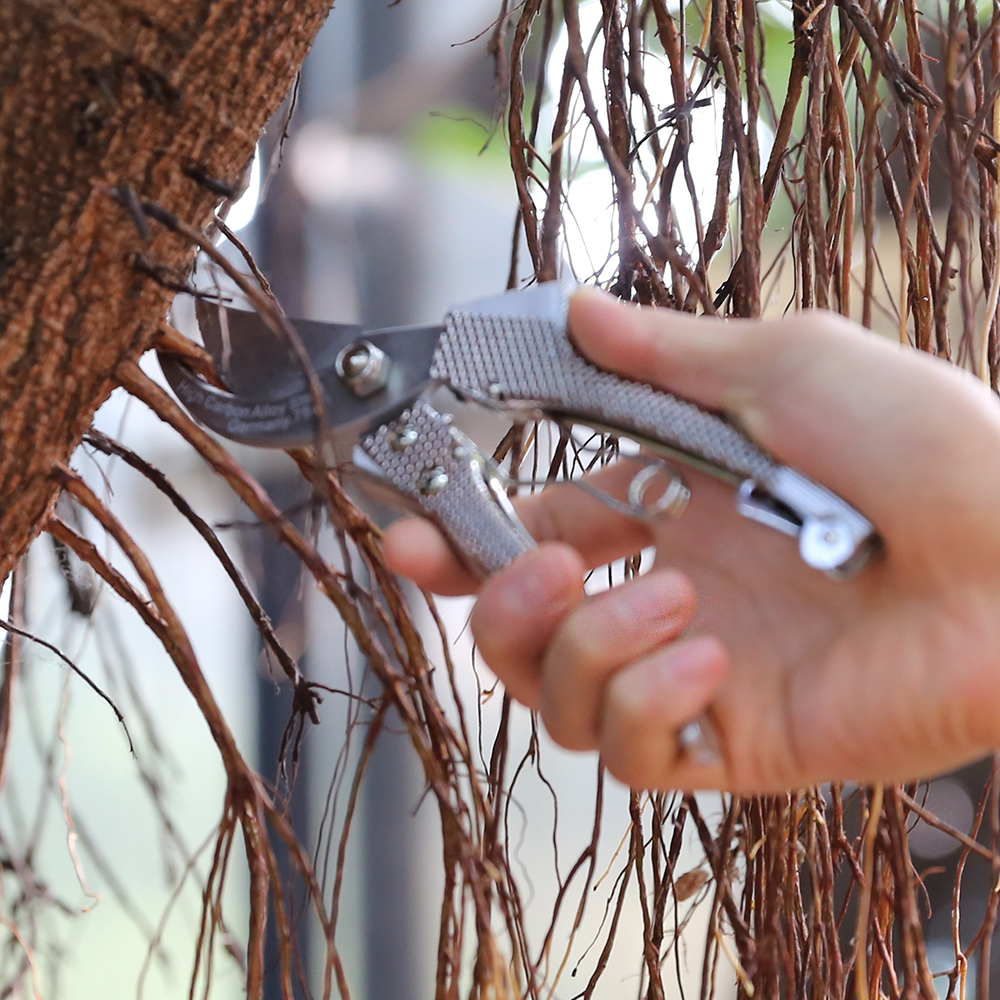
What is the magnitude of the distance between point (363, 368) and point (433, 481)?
7 centimetres

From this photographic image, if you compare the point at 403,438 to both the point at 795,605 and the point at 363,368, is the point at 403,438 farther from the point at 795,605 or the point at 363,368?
the point at 795,605

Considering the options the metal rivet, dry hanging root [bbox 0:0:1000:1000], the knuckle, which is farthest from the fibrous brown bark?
the knuckle

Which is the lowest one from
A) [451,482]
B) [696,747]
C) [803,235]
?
[696,747]

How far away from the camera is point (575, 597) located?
45 centimetres

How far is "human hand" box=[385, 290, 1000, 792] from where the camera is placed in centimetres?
41

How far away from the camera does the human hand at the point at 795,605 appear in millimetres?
Answer: 408

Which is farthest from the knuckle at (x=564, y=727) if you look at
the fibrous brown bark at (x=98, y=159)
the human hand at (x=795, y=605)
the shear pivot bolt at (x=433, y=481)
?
the fibrous brown bark at (x=98, y=159)

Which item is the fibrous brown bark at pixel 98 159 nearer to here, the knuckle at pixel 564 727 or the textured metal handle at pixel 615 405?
the textured metal handle at pixel 615 405

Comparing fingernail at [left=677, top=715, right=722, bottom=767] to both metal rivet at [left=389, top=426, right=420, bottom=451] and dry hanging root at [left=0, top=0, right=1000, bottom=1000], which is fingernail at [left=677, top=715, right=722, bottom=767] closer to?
dry hanging root at [left=0, top=0, right=1000, bottom=1000]

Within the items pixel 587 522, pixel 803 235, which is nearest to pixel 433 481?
pixel 587 522

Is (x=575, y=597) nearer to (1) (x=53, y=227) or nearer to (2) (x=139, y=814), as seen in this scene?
(1) (x=53, y=227)

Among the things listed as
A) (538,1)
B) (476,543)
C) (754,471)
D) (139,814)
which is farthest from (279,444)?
(139,814)

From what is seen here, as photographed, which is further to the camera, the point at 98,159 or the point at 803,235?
the point at 803,235

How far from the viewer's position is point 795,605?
1.55 ft
